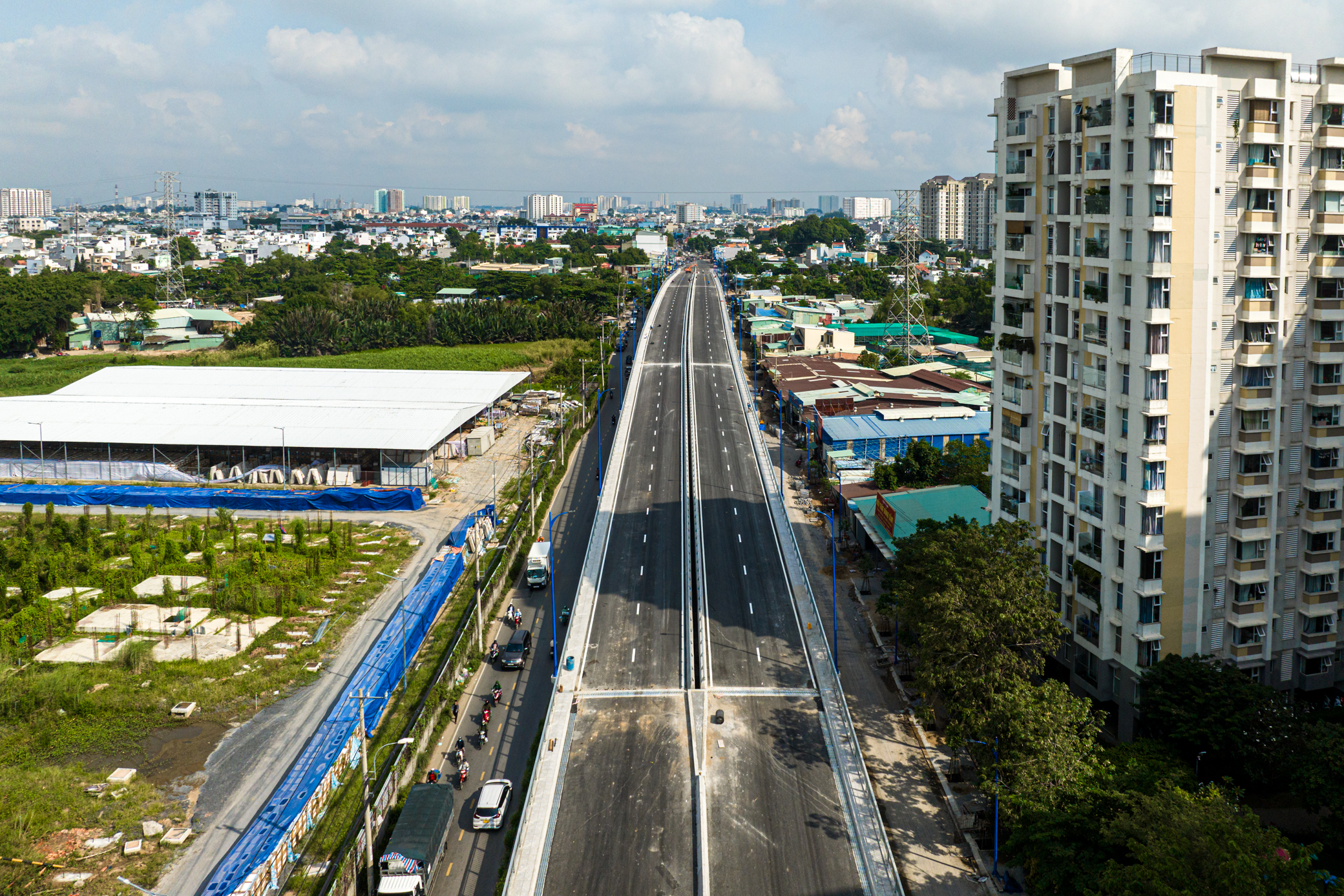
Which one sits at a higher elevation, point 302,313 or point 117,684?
point 302,313

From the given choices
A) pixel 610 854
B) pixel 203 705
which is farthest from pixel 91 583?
pixel 610 854

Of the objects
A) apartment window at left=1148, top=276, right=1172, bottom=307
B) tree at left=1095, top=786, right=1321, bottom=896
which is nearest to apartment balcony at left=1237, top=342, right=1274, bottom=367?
apartment window at left=1148, top=276, right=1172, bottom=307

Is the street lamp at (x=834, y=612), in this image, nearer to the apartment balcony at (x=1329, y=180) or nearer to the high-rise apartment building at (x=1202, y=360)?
the high-rise apartment building at (x=1202, y=360)

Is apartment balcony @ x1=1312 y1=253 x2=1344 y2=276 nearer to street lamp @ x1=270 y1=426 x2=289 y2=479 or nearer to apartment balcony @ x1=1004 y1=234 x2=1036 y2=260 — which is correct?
apartment balcony @ x1=1004 y1=234 x2=1036 y2=260

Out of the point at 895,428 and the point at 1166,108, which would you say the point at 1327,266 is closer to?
the point at 1166,108

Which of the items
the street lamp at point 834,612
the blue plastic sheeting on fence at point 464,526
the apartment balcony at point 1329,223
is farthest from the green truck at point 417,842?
the apartment balcony at point 1329,223

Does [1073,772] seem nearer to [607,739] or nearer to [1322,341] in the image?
[607,739]
